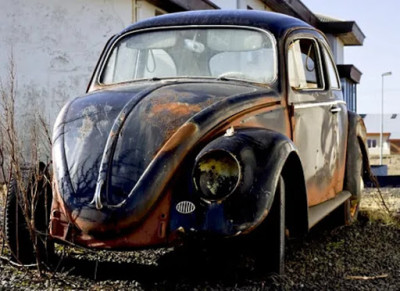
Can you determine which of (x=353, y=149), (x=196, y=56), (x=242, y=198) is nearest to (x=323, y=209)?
(x=353, y=149)

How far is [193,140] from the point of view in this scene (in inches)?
163

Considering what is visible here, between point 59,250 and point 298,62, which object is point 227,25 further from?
point 59,250

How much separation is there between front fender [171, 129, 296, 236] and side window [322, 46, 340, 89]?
248 centimetres

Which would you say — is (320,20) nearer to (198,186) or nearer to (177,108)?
(177,108)

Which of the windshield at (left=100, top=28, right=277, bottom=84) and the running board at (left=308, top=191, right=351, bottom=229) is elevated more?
the windshield at (left=100, top=28, right=277, bottom=84)

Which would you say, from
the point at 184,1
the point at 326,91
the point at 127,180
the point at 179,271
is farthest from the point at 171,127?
the point at 184,1

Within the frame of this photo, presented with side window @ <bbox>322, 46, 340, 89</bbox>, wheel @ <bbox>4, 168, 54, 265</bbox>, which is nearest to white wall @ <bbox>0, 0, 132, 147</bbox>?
side window @ <bbox>322, 46, 340, 89</bbox>

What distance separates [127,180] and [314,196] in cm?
198

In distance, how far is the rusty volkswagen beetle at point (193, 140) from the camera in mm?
3969

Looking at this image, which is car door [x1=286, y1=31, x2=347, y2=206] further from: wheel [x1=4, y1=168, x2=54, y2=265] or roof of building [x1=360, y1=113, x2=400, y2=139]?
roof of building [x1=360, y1=113, x2=400, y2=139]

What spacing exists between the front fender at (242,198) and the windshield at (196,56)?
1.13 meters

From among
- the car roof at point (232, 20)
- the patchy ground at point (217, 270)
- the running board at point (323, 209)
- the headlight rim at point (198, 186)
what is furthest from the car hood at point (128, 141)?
the running board at point (323, 209)

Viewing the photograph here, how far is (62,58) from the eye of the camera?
1368 cm

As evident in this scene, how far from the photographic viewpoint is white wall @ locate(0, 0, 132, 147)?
13180 mm
